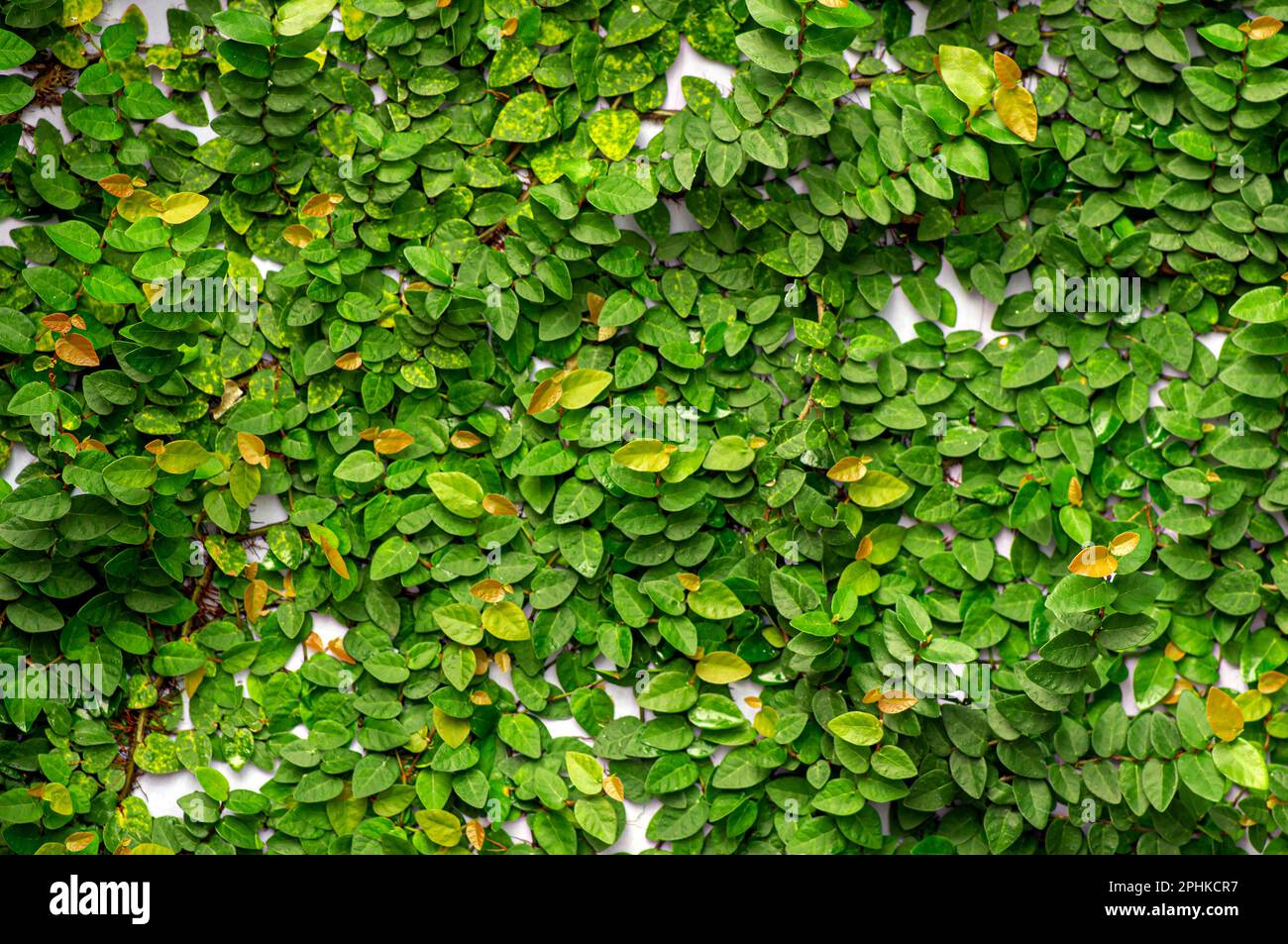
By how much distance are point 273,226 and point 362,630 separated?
69 cm

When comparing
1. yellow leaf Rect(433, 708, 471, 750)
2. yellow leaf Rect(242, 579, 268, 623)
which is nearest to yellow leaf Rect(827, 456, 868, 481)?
yellow leaf Rect(433, 708, 471, 750)

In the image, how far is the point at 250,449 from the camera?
58.5 inches

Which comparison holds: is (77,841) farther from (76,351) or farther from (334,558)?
(76,351)

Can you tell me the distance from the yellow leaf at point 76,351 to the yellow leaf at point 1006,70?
149 centimetres

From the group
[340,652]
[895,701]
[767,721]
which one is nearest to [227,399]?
[340,652]

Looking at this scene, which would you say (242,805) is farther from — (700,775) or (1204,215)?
(1204,215)

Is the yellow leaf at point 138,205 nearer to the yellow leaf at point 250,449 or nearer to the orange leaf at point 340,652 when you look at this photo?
the yellow leaf at point 250,449

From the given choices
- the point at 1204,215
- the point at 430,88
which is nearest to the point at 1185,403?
Answer: the point at 1204,215

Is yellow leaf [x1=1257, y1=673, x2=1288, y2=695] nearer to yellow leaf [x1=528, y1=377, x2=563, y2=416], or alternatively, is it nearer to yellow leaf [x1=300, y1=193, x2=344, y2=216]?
yellow leaf [x1=528, y1=377, x2=563, y2=416]

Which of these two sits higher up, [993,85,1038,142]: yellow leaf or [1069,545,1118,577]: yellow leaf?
[993,85,1038,142]: yellow leaf

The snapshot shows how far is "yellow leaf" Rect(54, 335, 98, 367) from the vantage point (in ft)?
4.75

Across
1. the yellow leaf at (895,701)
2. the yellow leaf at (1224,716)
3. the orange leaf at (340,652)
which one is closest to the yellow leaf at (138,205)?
the orange leaf at (340,652)

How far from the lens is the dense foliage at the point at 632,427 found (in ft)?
4.83

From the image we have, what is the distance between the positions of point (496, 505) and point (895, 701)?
71 centimetres
